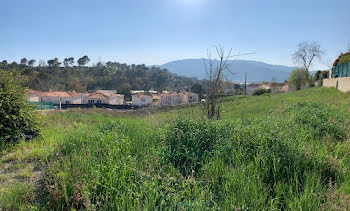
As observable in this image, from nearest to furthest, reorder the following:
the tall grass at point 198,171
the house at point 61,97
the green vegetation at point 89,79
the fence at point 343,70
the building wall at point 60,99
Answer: the tall grass at point 198,171 < the fence at point 343,70 < the building wall at point 60,99 < the house at point 61,97 < the green vegetation at point 89,79

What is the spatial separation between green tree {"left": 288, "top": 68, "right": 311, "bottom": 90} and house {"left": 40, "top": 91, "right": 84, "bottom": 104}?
165 ft

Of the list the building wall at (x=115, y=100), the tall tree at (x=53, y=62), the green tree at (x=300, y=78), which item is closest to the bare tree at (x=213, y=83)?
the green tree at (x=300, y=78)

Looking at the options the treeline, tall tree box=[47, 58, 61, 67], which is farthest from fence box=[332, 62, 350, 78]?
tall tree box=[47, 58, 61, 67]

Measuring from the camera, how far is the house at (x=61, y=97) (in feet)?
186

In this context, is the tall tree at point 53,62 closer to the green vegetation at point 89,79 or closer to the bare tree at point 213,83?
the green vegetation at point 89,79

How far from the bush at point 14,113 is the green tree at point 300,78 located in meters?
42.6

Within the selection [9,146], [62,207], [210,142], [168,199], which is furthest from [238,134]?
[9,146]

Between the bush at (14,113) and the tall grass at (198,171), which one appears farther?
the bush at (14,113)

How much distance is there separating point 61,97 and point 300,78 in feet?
175

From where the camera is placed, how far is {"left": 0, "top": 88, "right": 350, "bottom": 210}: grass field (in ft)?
8.75

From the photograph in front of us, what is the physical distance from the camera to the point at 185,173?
364 centimetres

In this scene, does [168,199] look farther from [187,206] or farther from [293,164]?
[293,164]

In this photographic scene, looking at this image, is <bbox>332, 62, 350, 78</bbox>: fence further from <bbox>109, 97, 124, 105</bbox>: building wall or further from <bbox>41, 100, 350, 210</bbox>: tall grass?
<bbox>109, 97, 124, 105</bbox>: building wall

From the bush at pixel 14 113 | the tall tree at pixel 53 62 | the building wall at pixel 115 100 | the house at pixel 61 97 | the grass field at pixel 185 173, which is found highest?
the tall tree at pixel 53 62
